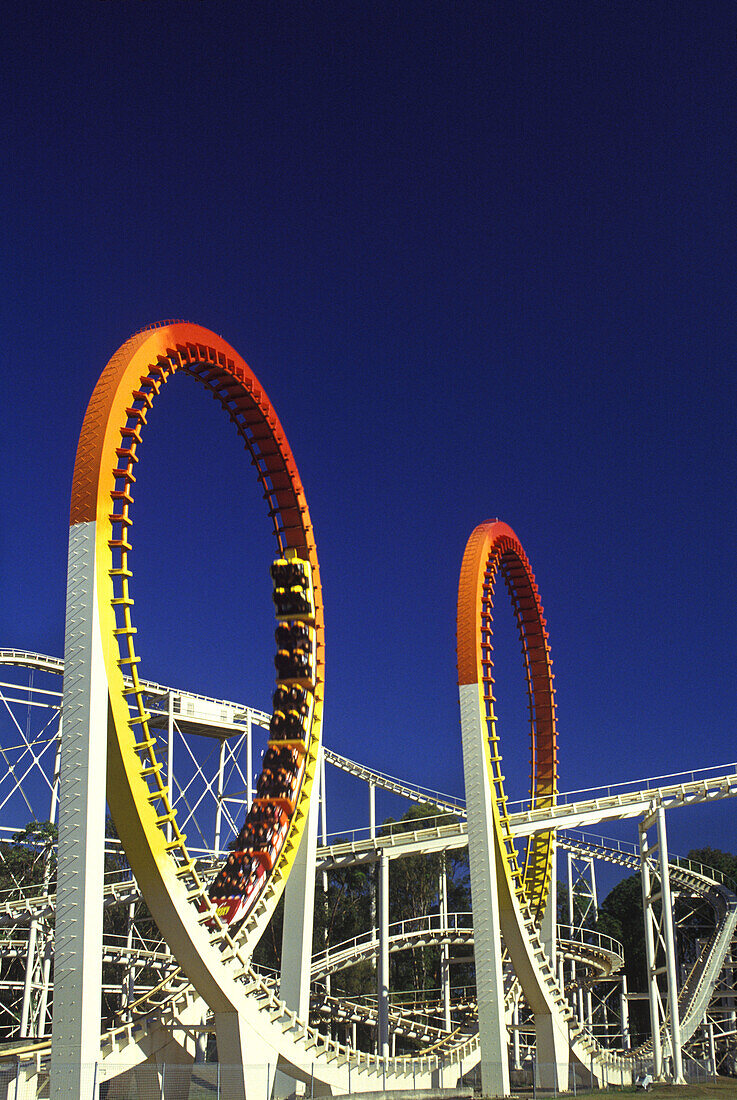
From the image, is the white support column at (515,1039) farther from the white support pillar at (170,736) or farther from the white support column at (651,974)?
the white support pillar at (170,736)

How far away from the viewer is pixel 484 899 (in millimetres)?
23828

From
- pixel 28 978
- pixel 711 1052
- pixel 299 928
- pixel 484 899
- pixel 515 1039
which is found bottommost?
pixel 711 1052

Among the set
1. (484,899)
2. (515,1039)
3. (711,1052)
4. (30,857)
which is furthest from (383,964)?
(30,857)

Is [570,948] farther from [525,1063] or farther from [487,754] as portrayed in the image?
[487,754]

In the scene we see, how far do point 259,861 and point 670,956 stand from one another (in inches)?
552

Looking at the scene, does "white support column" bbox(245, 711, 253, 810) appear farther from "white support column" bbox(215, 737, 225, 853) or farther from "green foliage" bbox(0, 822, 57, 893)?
"green foliage" bbox(0, 822, 57, 893)

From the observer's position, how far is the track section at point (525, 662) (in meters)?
26.2

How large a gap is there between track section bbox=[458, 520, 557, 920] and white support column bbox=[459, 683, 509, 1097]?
0.48 m

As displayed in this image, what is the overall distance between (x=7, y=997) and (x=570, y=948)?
80.6 ft

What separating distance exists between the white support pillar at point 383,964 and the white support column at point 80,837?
1259 cm

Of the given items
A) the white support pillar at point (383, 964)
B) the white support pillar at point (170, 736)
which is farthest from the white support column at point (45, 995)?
the white support pillar at point (383, 964)

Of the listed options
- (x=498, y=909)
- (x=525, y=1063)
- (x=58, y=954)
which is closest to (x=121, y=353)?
(x=58, y=954)

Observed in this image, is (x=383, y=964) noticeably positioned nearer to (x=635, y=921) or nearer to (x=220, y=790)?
(x=220, y=790)

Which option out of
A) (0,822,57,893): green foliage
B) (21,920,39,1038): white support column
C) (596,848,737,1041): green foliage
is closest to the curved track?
(21,920,39,1038): white support column
